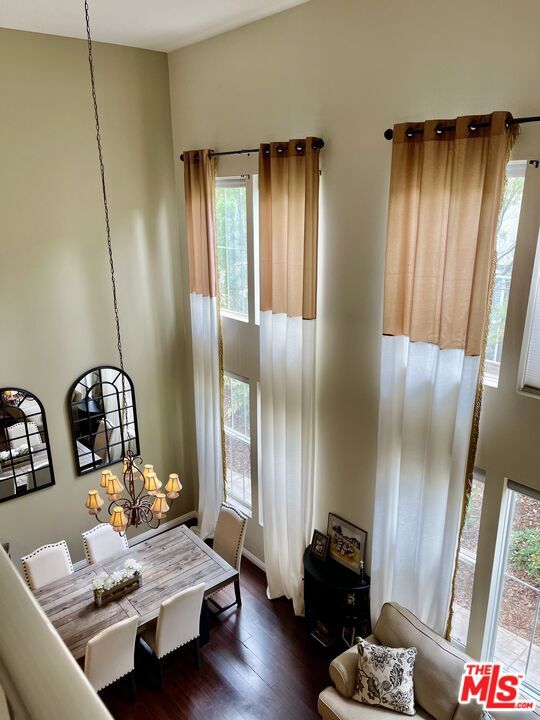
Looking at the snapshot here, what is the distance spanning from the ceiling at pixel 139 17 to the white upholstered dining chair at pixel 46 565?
14.5 ft

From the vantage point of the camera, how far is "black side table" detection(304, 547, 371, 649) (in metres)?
4.47

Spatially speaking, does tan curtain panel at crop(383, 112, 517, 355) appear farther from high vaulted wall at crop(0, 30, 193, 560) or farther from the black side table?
high vaulted wall at crop(0, 30, 193, 560)

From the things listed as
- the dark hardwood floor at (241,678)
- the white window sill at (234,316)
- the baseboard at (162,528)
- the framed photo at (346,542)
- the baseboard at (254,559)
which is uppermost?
the white window sill at (234,316)

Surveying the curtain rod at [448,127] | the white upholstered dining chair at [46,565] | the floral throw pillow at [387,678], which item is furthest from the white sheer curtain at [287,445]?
the white upholstered dining chair at [46,565]

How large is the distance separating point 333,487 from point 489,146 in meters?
2.98

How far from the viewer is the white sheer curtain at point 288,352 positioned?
436 centimetres

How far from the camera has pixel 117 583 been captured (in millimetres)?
4520

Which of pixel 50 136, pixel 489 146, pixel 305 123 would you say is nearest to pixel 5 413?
pixel 50 136

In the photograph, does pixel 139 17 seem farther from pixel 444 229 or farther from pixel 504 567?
pixel 504 567

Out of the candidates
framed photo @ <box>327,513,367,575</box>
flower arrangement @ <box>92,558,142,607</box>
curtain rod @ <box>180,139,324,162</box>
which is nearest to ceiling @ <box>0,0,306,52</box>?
curtain rod @ <box>180,139,324,162</box>

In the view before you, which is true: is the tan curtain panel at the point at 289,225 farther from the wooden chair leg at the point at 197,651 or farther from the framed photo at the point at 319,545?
the wooden chair leg at the point at 197,651

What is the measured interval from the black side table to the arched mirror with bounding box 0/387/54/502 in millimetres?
2743

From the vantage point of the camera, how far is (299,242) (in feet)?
14.6

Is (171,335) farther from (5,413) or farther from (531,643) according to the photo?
(531,643)
